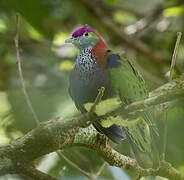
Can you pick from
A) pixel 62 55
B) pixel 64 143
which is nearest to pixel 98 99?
pixel 64 143

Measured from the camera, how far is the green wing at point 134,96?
321 centimetres

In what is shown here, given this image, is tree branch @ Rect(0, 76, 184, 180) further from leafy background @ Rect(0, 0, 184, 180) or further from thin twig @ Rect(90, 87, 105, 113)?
leafy background @ Rect(0, 0, 184, 180)

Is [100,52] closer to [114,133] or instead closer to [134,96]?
[134,96]

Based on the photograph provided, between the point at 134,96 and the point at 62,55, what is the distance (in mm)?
2597

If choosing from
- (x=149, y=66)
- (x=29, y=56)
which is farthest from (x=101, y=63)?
(x=149, y=66)

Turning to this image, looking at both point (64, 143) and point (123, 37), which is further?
point (123, 37)

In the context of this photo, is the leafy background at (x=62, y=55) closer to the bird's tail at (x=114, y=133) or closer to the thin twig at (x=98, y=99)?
the bird's tail at (x=114, y=133)

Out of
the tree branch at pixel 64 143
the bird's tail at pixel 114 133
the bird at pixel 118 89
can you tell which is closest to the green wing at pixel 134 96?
the bird at pixel 118 89

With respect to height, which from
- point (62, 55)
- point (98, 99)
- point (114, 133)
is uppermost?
point (98, 99)

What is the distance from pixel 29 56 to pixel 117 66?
258cm

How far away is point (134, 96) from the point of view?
325cm

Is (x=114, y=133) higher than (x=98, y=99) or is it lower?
lower

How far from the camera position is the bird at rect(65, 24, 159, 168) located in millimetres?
3215

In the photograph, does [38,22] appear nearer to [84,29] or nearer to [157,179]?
[84,29]
